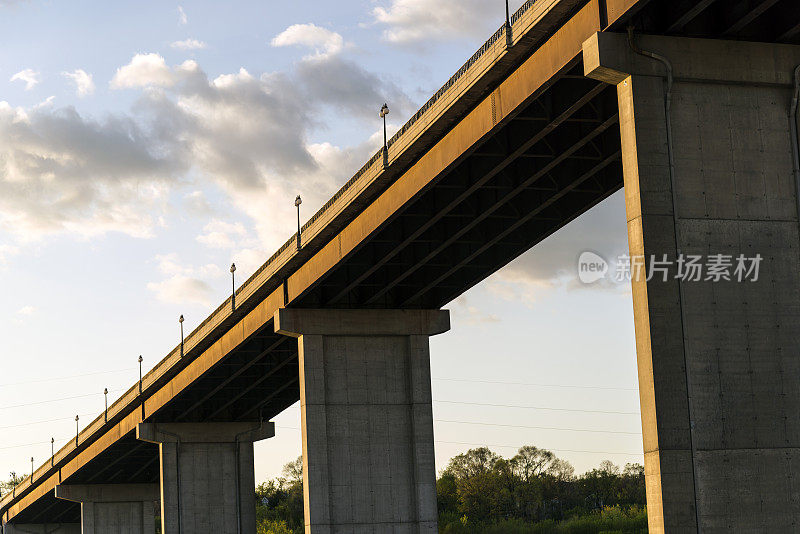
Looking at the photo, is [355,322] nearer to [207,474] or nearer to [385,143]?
[385,143]

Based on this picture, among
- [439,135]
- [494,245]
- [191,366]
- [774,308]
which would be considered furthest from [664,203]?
[191,366]

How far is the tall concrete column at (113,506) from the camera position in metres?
100

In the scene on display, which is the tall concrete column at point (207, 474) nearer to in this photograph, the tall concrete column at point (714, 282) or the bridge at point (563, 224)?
the bridge at point (563, 224)

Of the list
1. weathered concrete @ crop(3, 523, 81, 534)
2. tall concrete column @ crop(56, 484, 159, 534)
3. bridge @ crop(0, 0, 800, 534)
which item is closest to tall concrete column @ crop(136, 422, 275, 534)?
bridge @ crop(0, 0, 800, 534)

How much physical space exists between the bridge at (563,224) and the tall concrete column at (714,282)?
41 millimetres

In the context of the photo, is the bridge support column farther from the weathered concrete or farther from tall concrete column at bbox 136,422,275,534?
the weathered concrete

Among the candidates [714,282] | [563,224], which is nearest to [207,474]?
[563,224]

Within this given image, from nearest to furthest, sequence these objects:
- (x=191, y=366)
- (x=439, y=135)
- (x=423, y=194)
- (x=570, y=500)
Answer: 1. (x=439, y=135)
2. (x=423, y=194)
3. (x=191, y=366)
4. (x=570, y=500)

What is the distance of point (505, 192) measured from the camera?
119 feet

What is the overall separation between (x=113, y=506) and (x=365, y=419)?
62297mm

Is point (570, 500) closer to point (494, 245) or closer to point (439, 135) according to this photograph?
point (494, 245)

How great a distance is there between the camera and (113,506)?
102 m

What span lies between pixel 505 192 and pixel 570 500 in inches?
4805

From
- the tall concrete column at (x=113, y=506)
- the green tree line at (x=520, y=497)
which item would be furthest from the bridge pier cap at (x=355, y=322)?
the green tree line at (x=520, y=497)
